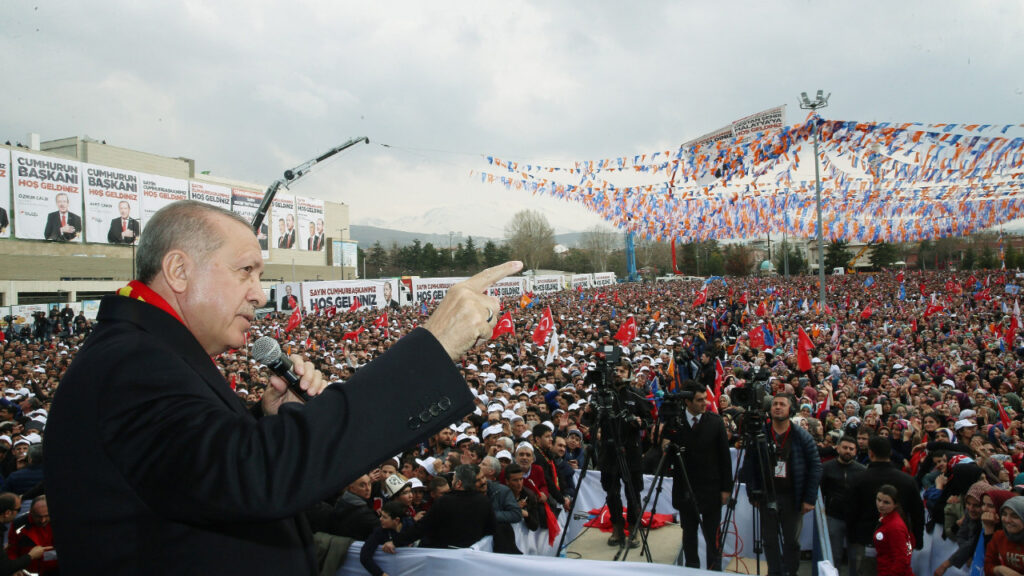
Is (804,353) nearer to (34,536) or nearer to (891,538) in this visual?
(891,538)

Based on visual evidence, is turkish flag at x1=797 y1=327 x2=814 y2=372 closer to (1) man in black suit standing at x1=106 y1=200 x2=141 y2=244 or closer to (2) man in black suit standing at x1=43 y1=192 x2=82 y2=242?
(2) man in black suit standing at x1=43 y1=192 x2=82 y2=242

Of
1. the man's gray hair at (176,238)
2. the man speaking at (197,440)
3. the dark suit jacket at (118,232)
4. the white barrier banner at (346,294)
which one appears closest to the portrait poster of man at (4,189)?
the dark suit jacket at (118,232)

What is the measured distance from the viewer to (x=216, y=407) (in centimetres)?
93

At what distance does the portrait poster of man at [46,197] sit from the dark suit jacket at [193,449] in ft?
154

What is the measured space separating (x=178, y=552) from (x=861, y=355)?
1645 cm

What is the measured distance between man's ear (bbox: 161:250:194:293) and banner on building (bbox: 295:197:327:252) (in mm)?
62045

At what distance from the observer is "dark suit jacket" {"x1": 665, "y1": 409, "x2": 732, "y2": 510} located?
5.89m

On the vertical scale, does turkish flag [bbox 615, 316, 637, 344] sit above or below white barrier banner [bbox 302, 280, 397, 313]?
below

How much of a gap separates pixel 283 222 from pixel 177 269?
6065 centimetres

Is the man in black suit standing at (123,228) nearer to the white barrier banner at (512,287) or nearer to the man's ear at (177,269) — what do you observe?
the white barrier banner at (512,287)

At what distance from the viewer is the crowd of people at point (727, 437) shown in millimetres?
5168

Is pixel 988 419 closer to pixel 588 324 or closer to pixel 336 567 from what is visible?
pixel 336 567

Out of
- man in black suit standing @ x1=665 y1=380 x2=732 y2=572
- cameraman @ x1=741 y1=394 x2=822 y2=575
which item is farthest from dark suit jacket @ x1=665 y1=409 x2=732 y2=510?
cameraman @ x1=741 y1=394 x2=822 y2=575

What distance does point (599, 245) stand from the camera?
4097 inches
